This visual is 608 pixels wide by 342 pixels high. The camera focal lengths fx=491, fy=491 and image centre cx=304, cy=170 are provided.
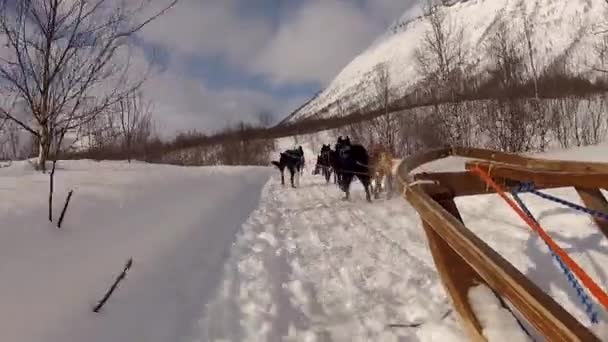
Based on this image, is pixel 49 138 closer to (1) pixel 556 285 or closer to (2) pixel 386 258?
(2) pixel 386 258

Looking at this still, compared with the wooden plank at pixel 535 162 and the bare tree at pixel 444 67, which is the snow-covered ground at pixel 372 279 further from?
the bare tree at pixel 444 67

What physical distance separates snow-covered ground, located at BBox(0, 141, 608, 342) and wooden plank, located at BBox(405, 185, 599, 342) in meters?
0.58

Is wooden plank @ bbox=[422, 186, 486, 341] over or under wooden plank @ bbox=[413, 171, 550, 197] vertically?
under

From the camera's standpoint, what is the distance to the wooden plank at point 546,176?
8.10 ft

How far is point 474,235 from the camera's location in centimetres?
164

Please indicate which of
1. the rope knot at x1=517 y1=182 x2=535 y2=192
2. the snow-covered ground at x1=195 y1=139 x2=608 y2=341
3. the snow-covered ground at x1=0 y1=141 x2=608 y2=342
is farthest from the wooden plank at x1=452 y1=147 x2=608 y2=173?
the snow-covered ground at x1=0 y1=141 x2=608 y2=342

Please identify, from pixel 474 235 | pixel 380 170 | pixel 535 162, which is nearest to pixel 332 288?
pixel 535 162

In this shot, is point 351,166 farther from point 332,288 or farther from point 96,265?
point 96,265

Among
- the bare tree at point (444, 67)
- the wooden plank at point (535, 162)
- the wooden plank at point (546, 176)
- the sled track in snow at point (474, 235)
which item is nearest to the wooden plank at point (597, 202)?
the sled track in snow at point (474, 235)

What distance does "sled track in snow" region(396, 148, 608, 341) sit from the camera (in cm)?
124

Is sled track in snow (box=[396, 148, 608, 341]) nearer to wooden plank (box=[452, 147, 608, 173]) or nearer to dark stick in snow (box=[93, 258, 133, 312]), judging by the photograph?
wooden plank (box=[452, 147, 608, 173])

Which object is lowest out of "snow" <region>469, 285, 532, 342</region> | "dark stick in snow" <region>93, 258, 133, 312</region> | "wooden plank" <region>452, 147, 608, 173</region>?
"dark stick in snow" <region>93, 258, 133, 312</region>

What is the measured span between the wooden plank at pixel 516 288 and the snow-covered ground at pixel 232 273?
0.58 metres

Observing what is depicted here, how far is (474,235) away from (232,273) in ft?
10.4
